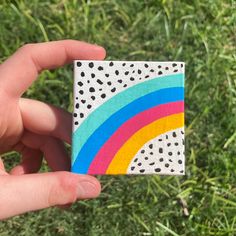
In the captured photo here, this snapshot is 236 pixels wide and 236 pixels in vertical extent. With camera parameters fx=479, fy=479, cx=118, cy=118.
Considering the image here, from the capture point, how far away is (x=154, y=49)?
89.7 inches

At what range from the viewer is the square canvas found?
1441 mm

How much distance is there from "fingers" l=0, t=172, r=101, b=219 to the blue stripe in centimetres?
8

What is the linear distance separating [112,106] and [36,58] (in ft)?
1.22

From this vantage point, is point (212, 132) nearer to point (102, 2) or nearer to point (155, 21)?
point (155, 21)

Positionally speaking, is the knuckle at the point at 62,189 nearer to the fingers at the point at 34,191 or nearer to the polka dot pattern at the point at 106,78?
the fingers at the point at 34,191

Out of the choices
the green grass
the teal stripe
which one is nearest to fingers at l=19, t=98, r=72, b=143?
the teal stripe

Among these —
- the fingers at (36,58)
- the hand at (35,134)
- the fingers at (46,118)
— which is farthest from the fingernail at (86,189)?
the fingers at (36,58)

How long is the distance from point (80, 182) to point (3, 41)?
1090 mm

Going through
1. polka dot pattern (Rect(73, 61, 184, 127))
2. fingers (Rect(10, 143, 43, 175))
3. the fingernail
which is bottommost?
the fingernail

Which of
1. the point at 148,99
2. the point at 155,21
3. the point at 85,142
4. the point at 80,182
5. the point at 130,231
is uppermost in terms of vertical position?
the point at 155,21

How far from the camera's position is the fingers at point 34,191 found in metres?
1.36

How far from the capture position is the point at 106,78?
4.74ft

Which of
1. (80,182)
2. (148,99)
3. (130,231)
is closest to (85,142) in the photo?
(80,182)

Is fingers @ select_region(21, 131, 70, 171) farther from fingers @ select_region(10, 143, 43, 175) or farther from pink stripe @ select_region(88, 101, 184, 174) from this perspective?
pink stripe @ select_region(88, 101, 184, 174)
